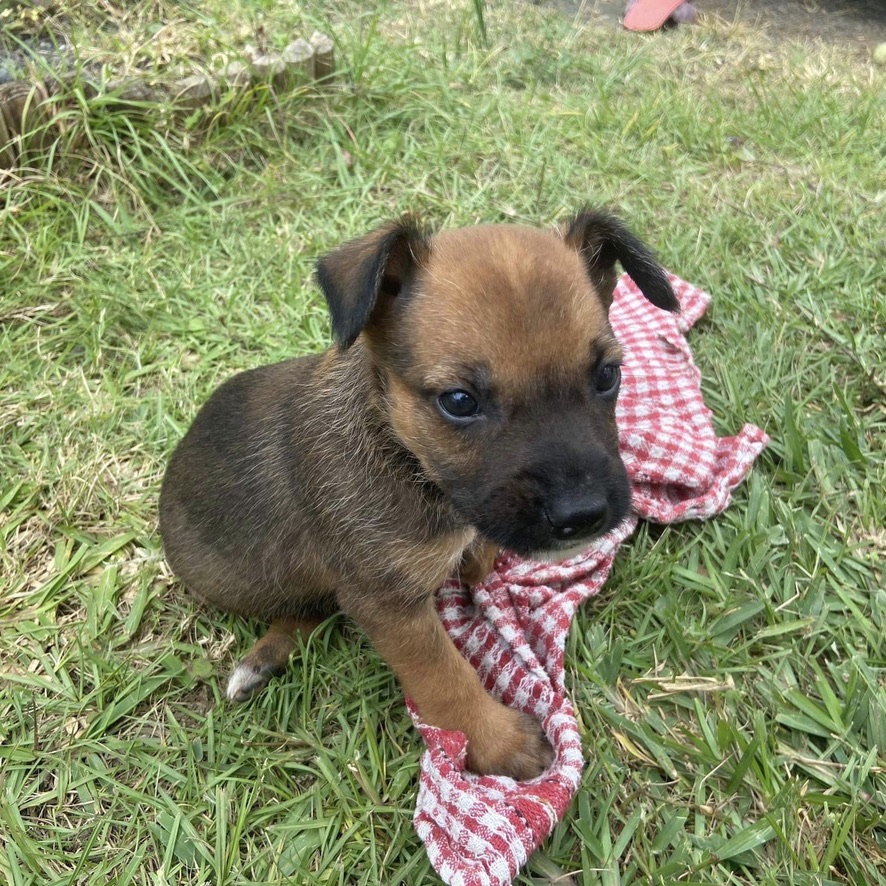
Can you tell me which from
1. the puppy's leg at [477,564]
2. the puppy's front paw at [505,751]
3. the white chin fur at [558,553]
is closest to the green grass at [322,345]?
the puppy's front paw at [505,751]

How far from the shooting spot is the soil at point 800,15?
834 centimetres

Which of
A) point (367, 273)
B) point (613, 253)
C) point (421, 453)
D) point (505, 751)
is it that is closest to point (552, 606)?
point (505, 751)

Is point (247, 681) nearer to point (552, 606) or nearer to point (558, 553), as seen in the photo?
point (552, 606)

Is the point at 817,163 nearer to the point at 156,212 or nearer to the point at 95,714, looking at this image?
the point at 156,212

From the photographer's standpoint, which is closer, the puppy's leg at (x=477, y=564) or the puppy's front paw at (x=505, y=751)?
the puppy's front paw at (x=505, y=751)

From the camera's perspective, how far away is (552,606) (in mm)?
3154

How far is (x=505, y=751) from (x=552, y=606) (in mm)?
637

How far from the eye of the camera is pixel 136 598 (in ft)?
11.3

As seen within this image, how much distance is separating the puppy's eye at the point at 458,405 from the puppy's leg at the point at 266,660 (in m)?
1.38

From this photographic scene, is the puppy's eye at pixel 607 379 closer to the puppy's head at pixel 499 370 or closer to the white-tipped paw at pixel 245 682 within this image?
the puppy's head at pixel 499 370

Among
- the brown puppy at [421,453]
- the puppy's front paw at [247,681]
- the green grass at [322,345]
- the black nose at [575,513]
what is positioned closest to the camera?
the black nose at [575,513]

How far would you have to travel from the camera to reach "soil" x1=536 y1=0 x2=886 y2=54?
8344 millimetres

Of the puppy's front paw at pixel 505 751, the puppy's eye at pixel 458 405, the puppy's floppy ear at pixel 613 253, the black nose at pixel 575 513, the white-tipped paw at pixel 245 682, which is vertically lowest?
the white-tipped paw at pixel 245 682

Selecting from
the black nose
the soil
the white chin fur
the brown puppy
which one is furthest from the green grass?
the soil
